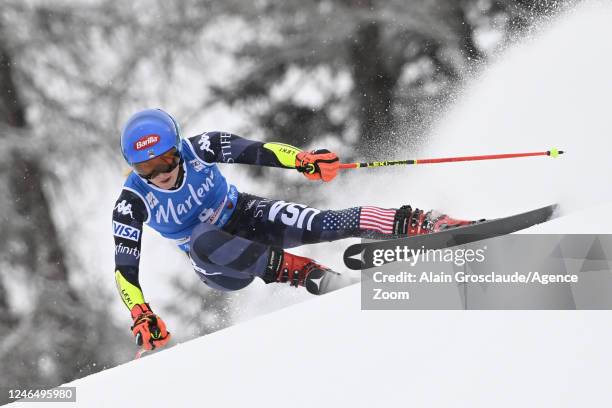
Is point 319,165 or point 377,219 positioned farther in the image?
point 377,219

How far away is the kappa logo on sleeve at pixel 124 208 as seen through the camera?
3.78 m

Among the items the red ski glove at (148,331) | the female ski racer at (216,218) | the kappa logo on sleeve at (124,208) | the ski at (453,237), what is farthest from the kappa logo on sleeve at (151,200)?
the ski at (453,237)

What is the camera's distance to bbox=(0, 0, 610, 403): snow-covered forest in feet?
27.2

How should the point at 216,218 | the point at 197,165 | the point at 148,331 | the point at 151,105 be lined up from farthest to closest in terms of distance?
1. the point at 151,105
2. the point at 216,218
3. the point at 197,165
4. the point at 148,331

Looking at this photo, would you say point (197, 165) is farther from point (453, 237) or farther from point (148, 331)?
point (453, 237)

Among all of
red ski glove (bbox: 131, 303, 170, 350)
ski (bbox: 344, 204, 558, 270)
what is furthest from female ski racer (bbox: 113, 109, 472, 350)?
ski (bbox: 344, 204, 558, 270)

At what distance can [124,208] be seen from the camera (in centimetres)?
379

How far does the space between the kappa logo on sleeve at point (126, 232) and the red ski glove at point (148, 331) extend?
398 millimetres

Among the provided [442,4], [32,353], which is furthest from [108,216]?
[442,4]

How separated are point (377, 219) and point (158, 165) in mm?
1133

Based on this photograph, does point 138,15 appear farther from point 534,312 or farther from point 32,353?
point 534,312

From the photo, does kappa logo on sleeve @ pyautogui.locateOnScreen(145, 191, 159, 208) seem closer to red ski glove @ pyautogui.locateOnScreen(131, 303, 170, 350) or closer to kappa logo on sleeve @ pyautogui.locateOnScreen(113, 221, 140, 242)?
kappa logo on sleeve @ pyautogui.locateOnScreen(113, 221, 140, 242)

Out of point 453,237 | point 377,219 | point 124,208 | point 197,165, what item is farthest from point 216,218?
point 453,237

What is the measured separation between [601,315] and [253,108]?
6.73m
